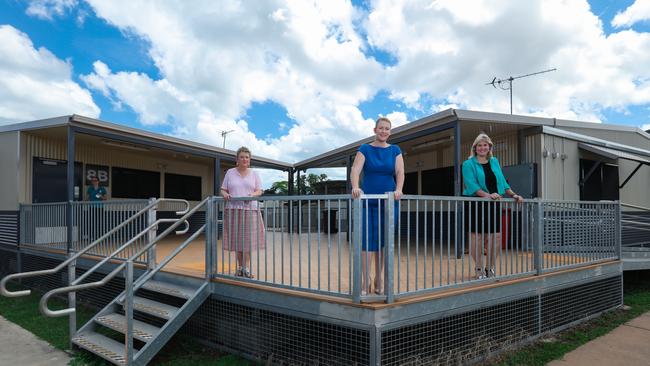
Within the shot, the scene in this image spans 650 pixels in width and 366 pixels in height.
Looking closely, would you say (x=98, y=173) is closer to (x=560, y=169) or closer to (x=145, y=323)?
→ (x=145, y=323)

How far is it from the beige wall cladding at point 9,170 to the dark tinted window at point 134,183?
8.31 feet

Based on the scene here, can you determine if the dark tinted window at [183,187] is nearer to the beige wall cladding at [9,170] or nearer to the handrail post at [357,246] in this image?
the beige wall cladding at [9,170]

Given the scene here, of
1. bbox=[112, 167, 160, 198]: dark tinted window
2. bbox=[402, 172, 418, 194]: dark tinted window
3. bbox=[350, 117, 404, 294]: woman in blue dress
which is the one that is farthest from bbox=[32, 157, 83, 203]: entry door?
bbox=[402, 172, 418, 194]: dark tinted window

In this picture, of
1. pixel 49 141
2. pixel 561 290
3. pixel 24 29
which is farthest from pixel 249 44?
pixel 561 290

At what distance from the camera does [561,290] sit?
3.99 m

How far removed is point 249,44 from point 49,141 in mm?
6316

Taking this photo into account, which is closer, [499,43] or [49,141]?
[49,141]

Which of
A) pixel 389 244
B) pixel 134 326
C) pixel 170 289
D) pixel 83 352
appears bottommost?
pixel 83 352

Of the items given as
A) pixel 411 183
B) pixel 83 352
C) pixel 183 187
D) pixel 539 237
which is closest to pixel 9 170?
pixel 183 187

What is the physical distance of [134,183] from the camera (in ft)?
33.5

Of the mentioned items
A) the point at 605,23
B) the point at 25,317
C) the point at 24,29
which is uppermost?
the point at 605,23

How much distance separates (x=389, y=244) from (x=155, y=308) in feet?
7.81

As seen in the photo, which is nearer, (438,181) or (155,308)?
(155,308)

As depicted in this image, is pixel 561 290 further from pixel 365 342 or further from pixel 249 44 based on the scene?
pixel 249 44
